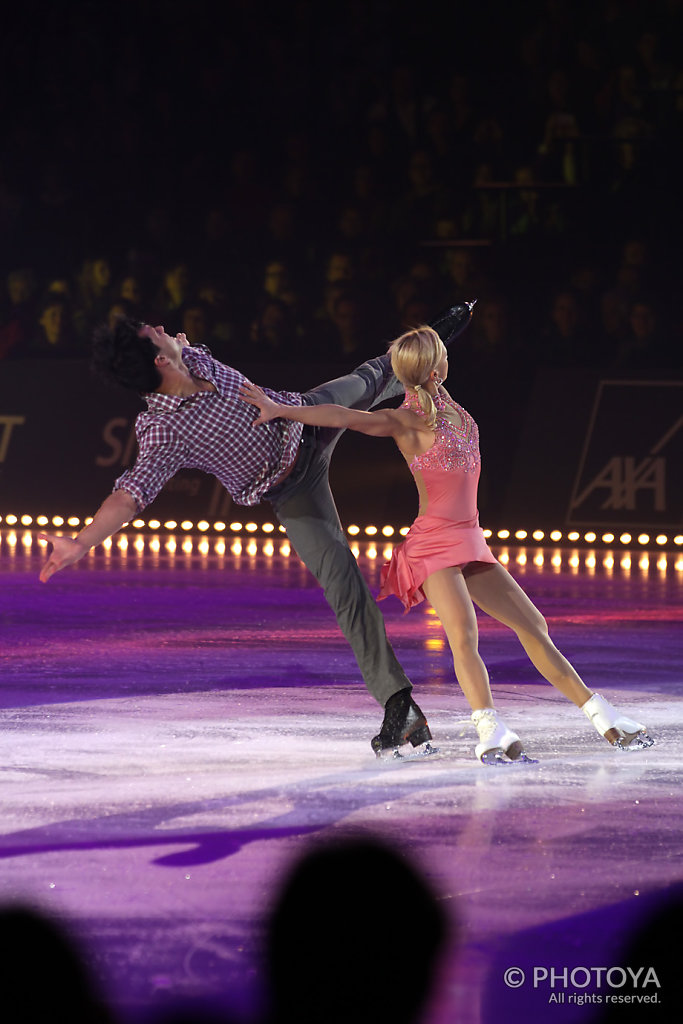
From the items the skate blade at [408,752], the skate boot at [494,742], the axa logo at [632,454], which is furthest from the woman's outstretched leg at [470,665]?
the axa logo at [632,454]

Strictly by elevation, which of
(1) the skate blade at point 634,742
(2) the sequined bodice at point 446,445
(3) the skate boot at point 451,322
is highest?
(3) the skate boot at point 451,322

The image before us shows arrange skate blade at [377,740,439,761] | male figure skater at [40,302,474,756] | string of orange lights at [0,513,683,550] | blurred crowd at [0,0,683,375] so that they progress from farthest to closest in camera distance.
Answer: blurred crowd at [0,0,683,375] < string of orange lights at [0,513,683,550] < skate blade at [377,740,439,761] < male figure skater at [40,302,474,756]

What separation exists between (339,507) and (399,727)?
23.0ft

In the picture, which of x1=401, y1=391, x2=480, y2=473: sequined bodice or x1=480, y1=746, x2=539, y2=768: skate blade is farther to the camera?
x1=401, y1=391, x2=480, y2=473: sequined bodice

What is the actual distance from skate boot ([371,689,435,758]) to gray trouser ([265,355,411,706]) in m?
0.04

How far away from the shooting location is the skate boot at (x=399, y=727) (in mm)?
4707

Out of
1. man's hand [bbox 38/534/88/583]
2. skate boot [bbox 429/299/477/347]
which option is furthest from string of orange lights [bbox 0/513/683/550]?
man's hand [bbox 38/534/88/583]

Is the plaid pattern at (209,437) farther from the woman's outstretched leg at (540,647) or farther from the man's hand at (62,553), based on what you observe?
the woman's outstretched leg at (540,647)

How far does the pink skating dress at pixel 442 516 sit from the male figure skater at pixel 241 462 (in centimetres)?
17

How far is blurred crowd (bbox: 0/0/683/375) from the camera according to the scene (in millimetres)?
12148

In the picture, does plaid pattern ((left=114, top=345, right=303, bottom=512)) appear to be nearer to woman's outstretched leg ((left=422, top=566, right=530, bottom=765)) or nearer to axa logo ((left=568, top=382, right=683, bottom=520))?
woman's outstretched leg ((left=422, top=566, right=530, bottom=765))

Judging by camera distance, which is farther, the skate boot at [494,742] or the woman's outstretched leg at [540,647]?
the woman's outstretched leg at [540,647]

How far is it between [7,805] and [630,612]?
15.2 ft

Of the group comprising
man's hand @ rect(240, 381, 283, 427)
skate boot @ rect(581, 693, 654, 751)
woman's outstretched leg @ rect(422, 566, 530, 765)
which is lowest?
skate boot @ rect(581, 693, 654, 751)
